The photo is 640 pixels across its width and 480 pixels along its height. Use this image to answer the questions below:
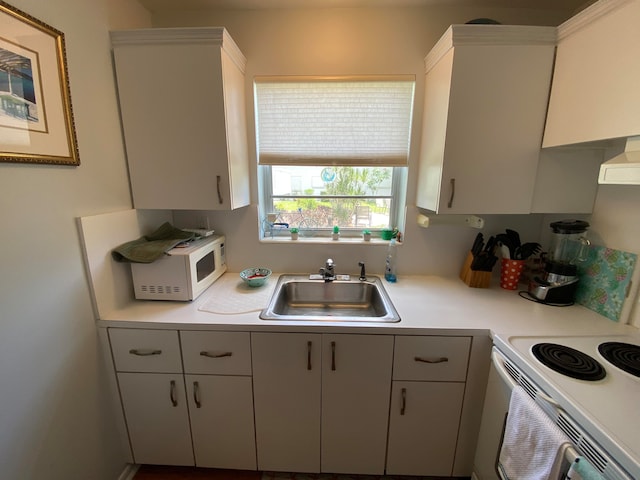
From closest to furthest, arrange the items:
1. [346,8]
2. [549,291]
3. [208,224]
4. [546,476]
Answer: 1. [546,476]
2. [549,291]
3. [346,8]
4. [208,224]

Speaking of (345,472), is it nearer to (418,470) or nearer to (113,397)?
(418,470)

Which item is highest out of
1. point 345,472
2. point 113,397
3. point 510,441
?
point 510,441

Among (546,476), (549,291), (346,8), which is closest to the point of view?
(546,476)

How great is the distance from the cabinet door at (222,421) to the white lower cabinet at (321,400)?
6 cm

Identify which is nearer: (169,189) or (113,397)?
(113,397)

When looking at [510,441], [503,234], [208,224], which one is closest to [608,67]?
[503,234]

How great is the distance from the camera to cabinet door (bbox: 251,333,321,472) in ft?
3.98

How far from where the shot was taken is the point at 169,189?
4.65ft

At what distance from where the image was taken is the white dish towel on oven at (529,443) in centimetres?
77

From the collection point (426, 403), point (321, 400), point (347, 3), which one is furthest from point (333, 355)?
point (347, 3)

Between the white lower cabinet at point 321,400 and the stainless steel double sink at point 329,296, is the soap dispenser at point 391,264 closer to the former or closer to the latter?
the stainless steel double sink at point 329,296

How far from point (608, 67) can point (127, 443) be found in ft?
9.06

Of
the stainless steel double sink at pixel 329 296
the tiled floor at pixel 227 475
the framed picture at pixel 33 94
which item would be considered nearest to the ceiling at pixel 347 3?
the framed picture at pixel 33 94

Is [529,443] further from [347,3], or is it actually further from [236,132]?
[347,3]
